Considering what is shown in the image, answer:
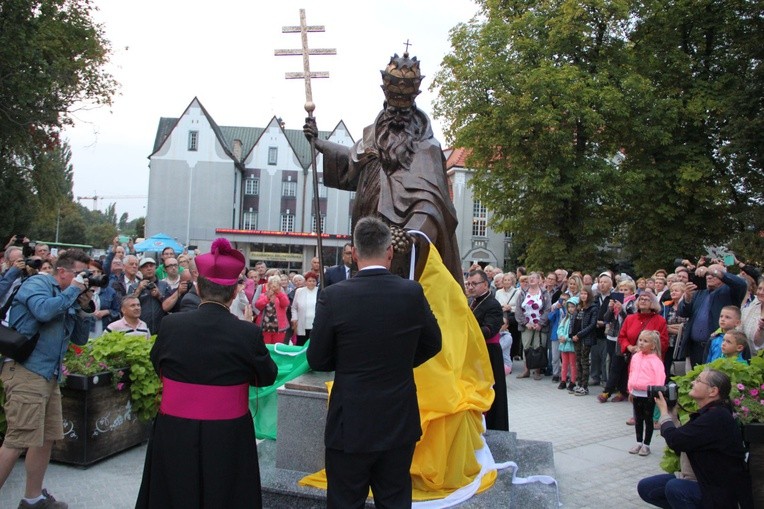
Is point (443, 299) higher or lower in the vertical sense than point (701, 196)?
lower

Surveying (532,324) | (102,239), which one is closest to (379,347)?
(532,324)

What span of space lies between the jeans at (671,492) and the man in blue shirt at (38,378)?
436 centimetres

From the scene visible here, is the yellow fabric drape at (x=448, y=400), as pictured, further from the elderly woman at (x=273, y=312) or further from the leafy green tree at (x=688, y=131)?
the leafy green tree at (x=688, y=131)

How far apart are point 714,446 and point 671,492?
57cm

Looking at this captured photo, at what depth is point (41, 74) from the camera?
16703 millimetres

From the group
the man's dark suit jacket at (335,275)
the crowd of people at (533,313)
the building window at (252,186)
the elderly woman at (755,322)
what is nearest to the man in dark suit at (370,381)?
the crowd of people at (533,313)

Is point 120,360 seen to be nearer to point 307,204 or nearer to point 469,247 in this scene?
point 469,247

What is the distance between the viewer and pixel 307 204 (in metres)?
49.9

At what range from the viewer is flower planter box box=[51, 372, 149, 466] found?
573cm

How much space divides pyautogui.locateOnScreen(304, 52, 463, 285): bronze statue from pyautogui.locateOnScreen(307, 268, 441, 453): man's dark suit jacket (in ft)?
4.61

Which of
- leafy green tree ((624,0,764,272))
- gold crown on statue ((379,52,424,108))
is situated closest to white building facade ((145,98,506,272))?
leafy green tree ((624,0,764,272))

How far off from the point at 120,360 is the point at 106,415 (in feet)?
1.71

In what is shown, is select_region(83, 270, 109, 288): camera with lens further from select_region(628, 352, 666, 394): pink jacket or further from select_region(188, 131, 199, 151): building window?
select_region(188, 131, 199, 151): building window

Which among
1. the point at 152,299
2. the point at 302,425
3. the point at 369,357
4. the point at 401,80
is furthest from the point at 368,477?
the point at 152,299
